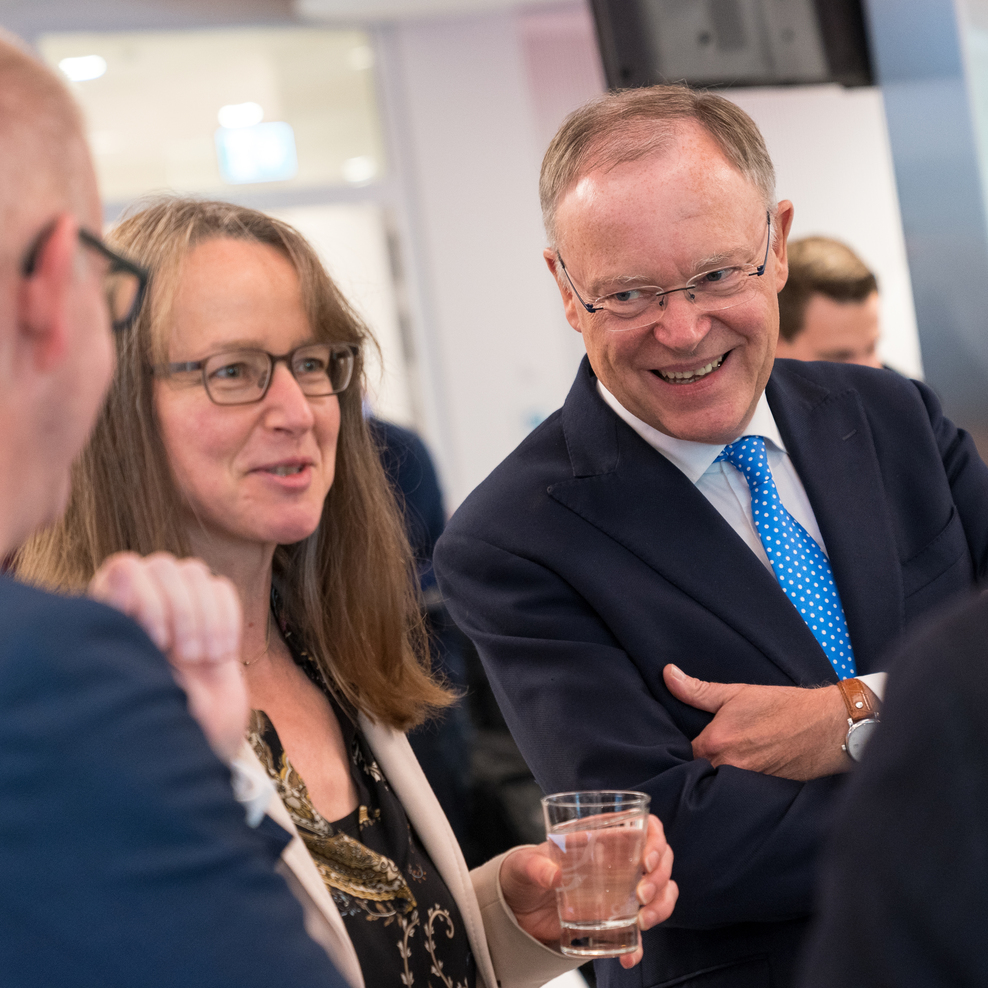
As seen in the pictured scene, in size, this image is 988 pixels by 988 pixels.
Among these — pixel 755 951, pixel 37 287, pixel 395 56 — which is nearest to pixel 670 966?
pixel 755 951

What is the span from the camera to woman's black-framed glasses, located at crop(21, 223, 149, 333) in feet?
2.62

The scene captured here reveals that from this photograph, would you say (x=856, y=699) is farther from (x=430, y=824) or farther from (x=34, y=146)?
(x=34, y=146)

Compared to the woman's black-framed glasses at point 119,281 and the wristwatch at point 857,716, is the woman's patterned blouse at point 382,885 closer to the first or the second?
the wristwatch at point 857,716

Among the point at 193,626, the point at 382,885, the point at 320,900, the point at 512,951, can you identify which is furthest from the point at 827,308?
the point at 193,626

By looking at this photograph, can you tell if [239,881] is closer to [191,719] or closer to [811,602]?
[191,719]

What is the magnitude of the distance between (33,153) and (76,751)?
36cm

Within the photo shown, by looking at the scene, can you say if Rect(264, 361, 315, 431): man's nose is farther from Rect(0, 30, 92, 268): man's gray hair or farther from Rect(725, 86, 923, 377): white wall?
Rect(725, 86, 923, 377): white wall

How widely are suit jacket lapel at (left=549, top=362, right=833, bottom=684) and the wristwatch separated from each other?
3.7 inches

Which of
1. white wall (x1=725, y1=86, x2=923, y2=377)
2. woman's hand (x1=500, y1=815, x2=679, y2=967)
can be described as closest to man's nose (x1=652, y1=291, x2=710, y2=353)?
woman's hand (x1=500, y1=815, x2=679, y2=967)

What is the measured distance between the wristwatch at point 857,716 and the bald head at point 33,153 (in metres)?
1.19

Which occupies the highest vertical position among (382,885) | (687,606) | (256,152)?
(256,152)

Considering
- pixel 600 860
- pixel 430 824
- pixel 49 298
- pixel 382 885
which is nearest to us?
pixel 49 298

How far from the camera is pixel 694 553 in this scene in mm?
1774

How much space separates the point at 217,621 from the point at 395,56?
8001 millimetres
